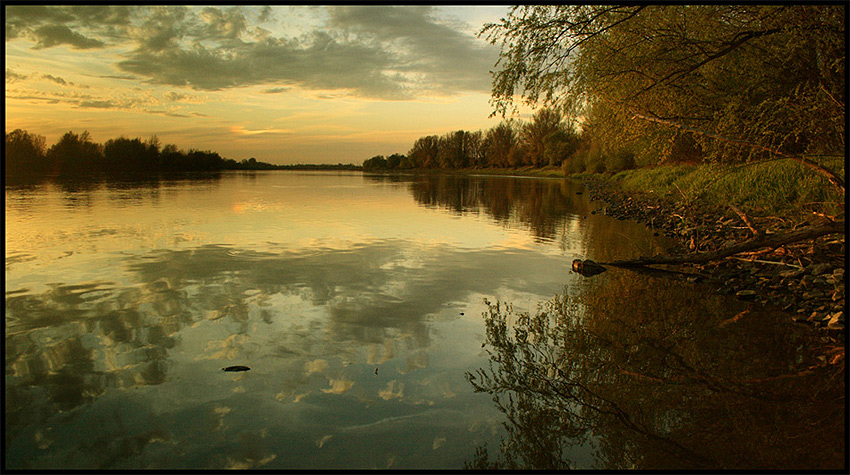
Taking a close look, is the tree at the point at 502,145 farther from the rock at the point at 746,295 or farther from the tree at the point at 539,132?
the rock at the point at 746,295

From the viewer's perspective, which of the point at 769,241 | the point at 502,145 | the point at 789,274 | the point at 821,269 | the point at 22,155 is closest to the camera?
the point at 769,241

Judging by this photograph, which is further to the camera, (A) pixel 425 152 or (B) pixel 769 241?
(A) pixel 425 152

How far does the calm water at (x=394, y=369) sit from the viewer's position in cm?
461

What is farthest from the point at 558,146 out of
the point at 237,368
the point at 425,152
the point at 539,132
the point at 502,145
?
the point at 237,368

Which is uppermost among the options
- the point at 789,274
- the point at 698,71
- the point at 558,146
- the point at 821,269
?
the point at 558,146

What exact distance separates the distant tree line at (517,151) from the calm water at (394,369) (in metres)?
46.2

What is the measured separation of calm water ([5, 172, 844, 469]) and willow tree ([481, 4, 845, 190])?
4.25 meters

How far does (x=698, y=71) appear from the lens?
13.8 metres

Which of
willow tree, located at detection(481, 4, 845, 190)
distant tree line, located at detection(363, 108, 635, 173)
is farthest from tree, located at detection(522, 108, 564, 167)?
willow tree, located at detection(481, 4, 845, 190)

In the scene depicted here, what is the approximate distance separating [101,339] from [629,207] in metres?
25.7

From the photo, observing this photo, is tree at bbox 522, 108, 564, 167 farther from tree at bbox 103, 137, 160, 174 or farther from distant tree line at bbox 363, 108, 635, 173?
tree at bbox 103, 137, 160, 174

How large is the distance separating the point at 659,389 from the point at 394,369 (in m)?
3.13

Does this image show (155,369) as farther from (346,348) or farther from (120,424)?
(346,348)

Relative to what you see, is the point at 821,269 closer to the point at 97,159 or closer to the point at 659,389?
the point at 659,389
